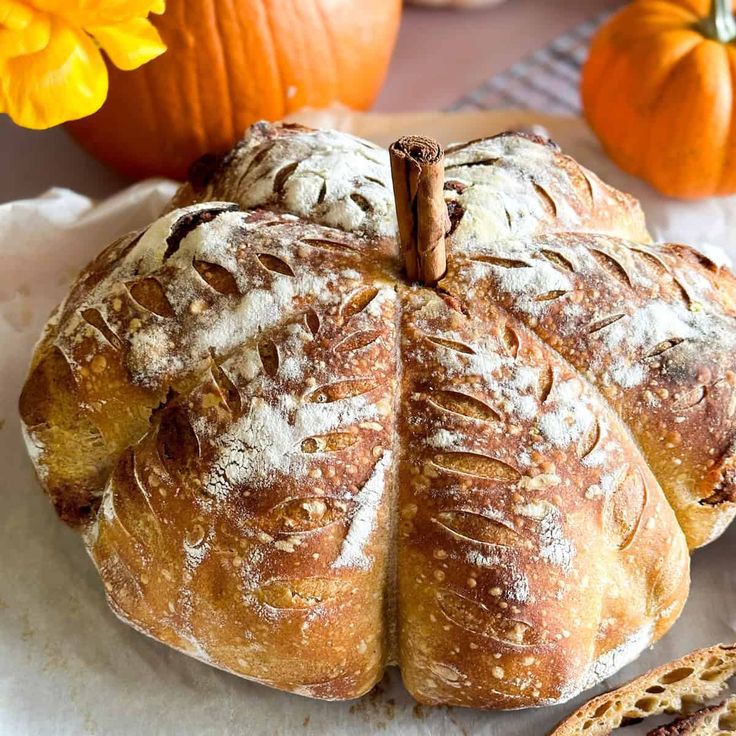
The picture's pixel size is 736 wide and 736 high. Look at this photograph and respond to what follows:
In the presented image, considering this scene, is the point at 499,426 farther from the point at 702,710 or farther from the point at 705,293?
the point at 702,710

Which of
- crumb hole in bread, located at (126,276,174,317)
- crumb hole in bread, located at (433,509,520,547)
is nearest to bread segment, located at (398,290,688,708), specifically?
crumb hole in bread, located at (433,509,520,547)

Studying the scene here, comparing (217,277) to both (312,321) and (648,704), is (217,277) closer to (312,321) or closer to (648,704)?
(312,321)

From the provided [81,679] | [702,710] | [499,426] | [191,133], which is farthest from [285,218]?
[702,710]

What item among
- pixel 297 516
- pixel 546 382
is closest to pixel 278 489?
pixel 297 516

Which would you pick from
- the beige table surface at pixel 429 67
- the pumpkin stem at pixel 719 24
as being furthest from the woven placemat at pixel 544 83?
the pumpkin stem at pixel 719 24

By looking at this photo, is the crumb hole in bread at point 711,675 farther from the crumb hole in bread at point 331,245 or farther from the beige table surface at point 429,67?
the beige table surface at point 429,67
